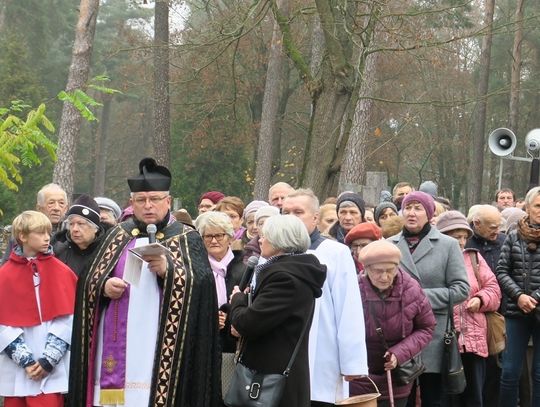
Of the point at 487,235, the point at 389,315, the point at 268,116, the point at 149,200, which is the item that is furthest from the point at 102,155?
the point at 149,200

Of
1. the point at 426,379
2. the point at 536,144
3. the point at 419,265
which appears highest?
the point at 536,144

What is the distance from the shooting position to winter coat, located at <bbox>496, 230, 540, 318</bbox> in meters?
8.33

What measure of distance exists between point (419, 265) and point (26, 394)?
311cm

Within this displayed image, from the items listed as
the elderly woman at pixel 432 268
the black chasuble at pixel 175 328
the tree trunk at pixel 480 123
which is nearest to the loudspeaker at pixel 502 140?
the elderly woman at pixel 432 268

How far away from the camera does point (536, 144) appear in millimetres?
18406

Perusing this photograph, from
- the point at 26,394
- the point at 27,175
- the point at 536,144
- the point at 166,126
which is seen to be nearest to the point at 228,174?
the point at 27,175

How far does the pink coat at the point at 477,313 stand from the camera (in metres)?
8.13

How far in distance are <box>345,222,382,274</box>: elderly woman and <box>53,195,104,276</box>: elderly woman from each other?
74.9 inches

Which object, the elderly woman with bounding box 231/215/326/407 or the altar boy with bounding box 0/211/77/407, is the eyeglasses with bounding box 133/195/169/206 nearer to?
the elderly woman with bounding box 231/215/326/407

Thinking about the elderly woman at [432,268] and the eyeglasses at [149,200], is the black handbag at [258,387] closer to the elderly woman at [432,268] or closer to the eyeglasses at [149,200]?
the eyeglasses at [149,200]

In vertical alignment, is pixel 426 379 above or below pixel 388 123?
below

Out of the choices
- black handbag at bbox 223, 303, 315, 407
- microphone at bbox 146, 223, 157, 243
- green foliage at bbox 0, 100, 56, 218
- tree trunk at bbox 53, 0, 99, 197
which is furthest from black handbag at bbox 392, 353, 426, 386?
A: tree trunk at bbox 53, 0, 99, 197

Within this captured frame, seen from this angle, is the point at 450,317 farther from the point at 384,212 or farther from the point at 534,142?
the point at 534,142

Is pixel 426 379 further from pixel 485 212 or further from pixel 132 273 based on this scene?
pixel 132 273
